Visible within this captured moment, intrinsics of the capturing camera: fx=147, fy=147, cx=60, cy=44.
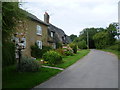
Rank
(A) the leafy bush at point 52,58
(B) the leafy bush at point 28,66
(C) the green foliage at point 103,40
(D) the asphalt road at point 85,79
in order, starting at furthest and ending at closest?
1. (C) the green foliage at point 103,40
2. (A) the leafy bush at point 52,58
3. (B) the leafy bush at point 28,66
4. (D) the asphalt road at point 85,79

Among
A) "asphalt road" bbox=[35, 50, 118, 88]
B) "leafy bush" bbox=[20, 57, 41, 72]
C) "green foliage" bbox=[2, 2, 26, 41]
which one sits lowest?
"asphalt road" bbox=[35, 50, 118, 88]

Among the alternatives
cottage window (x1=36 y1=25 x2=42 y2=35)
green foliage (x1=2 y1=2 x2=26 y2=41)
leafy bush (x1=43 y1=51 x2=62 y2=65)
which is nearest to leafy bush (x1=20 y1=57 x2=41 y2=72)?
leafy bush (x1=43 y1=51 x2=62 y2=65)

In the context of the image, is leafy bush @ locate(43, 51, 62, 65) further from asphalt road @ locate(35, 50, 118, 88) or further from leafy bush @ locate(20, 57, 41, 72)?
leafy bush @ locate(20, 57, 41, 72)

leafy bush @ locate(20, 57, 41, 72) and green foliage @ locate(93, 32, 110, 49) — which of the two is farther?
green foliage @ locate(93, 32, 110, 49)

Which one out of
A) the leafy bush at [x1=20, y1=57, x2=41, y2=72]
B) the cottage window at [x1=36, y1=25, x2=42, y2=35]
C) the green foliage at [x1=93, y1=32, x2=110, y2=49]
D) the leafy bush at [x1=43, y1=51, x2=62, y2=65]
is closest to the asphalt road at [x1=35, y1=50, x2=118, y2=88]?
the leafy bush at [x1=20, y1=57, x2=41, y2=72]

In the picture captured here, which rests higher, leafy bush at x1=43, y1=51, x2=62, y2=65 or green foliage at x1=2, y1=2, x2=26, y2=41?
green foliage at x1=2, y1=2, x2=26, y2=41

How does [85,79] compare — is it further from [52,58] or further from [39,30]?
[39,30]

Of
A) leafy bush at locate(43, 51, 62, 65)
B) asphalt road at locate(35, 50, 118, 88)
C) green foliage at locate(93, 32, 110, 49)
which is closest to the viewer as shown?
asphalt road at locate(35, 50, 118, 88)

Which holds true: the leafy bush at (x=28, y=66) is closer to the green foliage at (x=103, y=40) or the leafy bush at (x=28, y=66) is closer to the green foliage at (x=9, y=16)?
the green foliage at (x=9, y=16)

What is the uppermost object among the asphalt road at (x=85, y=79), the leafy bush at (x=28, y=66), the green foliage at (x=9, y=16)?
the green foliage at (x=9, y=16)

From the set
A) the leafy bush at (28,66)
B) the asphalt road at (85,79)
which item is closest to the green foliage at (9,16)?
the asphalt road at (85,79)

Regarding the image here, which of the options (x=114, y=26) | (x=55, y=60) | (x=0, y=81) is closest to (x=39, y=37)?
(x=55, y=60)

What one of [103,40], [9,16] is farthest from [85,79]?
[103,40]

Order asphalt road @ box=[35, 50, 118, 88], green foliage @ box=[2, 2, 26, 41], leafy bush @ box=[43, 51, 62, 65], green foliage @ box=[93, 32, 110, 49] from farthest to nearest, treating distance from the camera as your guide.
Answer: green foliage @ box=[93, 32, 110, 49] → leafy bush @ box=[43, 51, 62, 65] → asphalt road @ box=[35, 50, 118, 88] → green foliage @ box=[2, 2, 26, 41]
